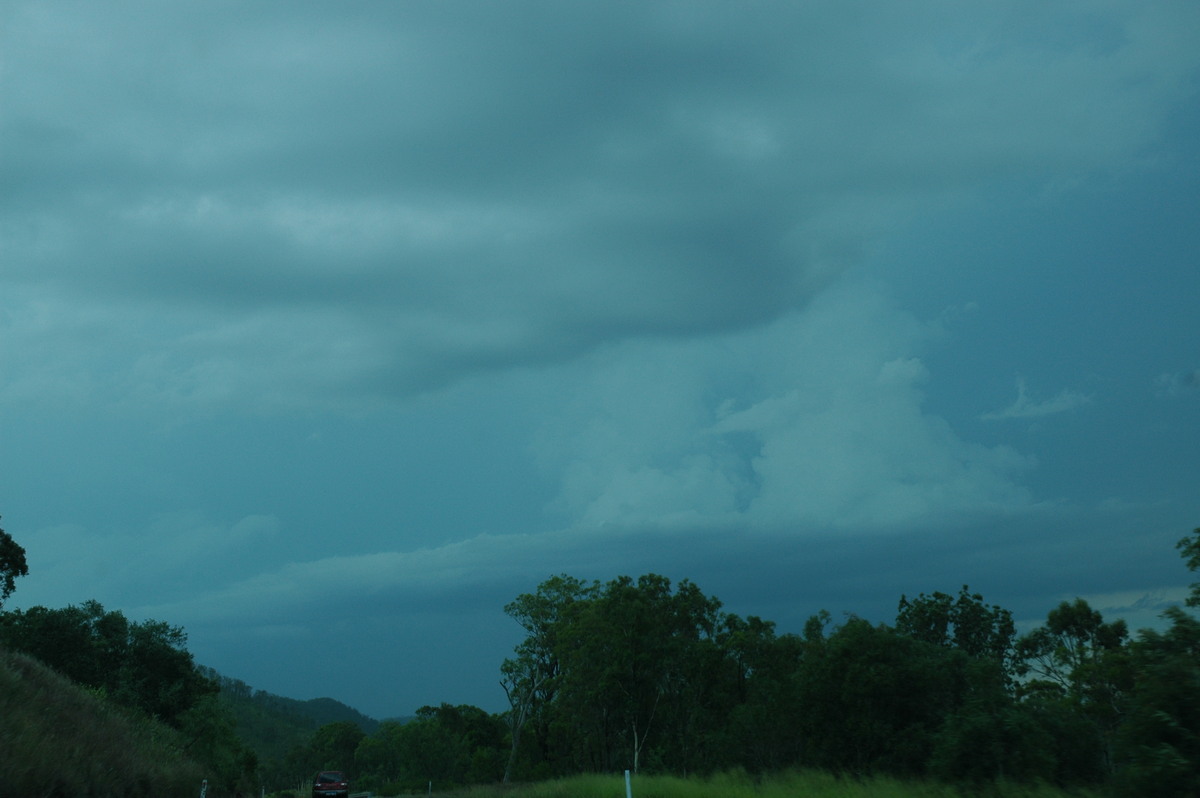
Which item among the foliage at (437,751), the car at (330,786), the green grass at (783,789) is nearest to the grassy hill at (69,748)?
the green grass at (783,789)

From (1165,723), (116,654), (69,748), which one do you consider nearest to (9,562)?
(116,654)

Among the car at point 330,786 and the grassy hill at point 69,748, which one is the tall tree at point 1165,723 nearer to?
the grassy hill at point 69,748

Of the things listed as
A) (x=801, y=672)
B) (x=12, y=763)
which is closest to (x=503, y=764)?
(x=801, y=672)

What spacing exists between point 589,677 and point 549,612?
17269 millimetres

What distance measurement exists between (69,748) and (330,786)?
2650 centimetres

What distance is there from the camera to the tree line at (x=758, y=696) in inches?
776

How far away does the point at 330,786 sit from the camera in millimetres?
44344

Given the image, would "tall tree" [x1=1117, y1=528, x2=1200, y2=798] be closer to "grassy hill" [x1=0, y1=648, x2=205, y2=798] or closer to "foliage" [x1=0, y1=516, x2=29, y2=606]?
"grassy hill" [x1=0, y1=648, x2=205, y2=798]

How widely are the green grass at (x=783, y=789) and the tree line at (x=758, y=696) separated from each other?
1.70m

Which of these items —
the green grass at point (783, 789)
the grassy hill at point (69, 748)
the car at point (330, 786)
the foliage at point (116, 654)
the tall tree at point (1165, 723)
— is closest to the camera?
the tall tree at point (1165, 723)

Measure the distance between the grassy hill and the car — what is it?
13.1m

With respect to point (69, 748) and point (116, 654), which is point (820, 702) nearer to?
point (69, 748)

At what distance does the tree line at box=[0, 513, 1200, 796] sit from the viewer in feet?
64.6

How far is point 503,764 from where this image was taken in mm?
90062
